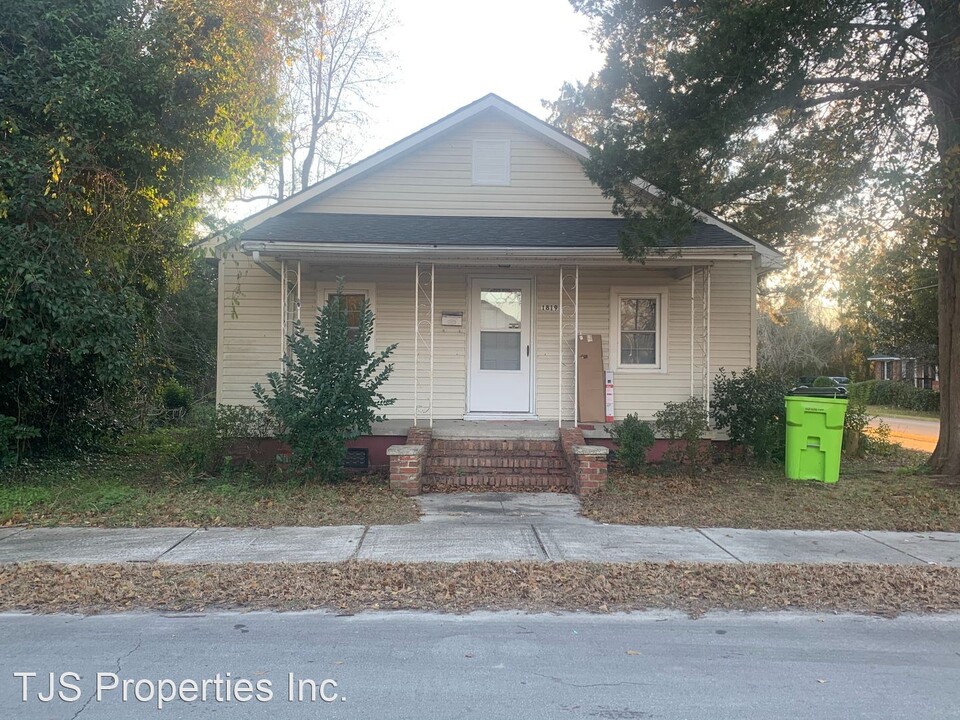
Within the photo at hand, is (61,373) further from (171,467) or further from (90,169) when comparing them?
(90,169)

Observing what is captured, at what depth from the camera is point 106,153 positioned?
8.57 metres

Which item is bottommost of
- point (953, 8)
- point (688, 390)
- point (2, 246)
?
point (688, 390)

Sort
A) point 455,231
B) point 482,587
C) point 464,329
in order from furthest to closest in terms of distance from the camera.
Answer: point 464,329, point 455,231, point 482,587

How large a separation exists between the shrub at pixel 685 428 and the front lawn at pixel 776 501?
0.38 m

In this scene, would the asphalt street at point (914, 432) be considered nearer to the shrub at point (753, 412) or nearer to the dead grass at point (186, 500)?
the shrub at point (753, 412)

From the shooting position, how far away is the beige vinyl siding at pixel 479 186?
11969 millimetres

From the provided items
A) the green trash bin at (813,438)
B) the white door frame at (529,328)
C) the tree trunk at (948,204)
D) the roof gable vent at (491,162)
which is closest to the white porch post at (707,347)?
the green trash bin at (813,438)

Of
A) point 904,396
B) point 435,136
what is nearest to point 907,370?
point 904,396

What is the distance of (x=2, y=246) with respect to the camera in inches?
307

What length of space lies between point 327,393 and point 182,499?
2.11m

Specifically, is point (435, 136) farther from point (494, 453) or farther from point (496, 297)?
point (494, 453)

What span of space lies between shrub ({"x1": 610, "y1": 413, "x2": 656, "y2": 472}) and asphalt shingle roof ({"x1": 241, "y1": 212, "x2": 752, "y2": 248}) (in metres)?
2.62

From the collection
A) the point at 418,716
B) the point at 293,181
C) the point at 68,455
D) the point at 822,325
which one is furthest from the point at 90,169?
the point at 822,325

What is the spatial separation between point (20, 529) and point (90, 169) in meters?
4.17
